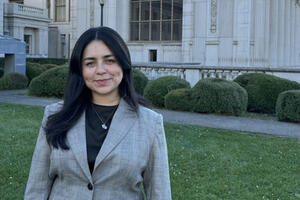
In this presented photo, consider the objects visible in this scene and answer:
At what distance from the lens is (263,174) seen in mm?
6285

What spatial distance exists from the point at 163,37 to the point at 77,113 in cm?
2923

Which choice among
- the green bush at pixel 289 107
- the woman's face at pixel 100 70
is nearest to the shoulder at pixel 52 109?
the woman's face at pixel 100 70

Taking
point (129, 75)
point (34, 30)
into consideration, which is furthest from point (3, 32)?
point (129, 75)

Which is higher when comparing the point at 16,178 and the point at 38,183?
the point at 38,183

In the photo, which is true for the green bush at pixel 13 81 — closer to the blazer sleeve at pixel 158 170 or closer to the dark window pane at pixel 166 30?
the dark window pane at pixel 166 30

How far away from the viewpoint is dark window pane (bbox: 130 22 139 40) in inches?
1281

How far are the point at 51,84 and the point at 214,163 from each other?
33.7 ft

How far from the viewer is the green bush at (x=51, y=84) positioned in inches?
622

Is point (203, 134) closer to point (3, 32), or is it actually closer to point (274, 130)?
point (274, 130)

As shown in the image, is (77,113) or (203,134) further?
(203,134)

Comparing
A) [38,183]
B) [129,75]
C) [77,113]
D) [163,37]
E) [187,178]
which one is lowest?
[187,178]

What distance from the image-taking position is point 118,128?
2.30 metres

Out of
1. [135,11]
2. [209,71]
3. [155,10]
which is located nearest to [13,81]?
[209,71]

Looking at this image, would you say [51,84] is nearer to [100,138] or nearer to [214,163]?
[214,163]
